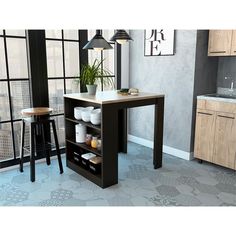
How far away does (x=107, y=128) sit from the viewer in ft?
8.97

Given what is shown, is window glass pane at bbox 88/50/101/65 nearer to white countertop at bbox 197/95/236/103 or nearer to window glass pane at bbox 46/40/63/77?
window glass pane at bbox 46/40/63/77

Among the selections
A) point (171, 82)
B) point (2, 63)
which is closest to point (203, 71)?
point (171, 82)

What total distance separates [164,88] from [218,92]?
2.58 feet

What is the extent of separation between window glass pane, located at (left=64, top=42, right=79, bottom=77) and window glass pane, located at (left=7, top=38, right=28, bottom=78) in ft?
1.98

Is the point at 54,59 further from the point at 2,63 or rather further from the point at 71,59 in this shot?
the point at 2,63

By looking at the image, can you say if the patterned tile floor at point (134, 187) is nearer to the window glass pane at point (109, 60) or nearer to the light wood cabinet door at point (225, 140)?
the light wood cabinet door at point (225, 140)

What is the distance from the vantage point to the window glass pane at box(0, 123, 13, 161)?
3.27 meters

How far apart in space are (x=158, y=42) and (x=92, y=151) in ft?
6.65
